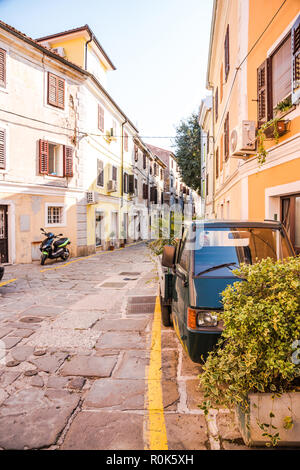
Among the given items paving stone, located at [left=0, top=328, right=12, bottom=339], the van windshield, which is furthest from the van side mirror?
paving stone, located at [left=0, top=328, right=12, bottom=339]

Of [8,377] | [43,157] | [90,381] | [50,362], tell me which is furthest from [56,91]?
[90,381]

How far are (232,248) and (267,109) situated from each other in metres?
4.70

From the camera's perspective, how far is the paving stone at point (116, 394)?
3029mm

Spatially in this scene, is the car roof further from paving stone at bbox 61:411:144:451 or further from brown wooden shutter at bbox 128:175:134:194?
brown wooden shutter at bbox 128:175:134:194

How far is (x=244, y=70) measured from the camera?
855 centimetres

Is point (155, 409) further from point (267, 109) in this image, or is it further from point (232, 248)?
point (267, 109)

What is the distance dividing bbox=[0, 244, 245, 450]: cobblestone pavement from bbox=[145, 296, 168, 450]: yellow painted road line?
1.8 inches

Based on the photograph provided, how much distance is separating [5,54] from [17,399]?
44.5 ft

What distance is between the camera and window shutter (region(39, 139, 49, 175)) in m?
14.2

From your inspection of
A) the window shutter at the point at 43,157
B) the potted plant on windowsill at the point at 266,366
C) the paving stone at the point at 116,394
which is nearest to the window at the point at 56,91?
the window shutter at the point at 43,157

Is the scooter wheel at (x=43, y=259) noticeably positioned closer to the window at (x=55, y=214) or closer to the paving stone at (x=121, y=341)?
the window at (x=55, y=214)

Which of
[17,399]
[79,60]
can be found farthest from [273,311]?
[79,60]

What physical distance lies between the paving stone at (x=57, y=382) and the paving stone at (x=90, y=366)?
119 millimetres
